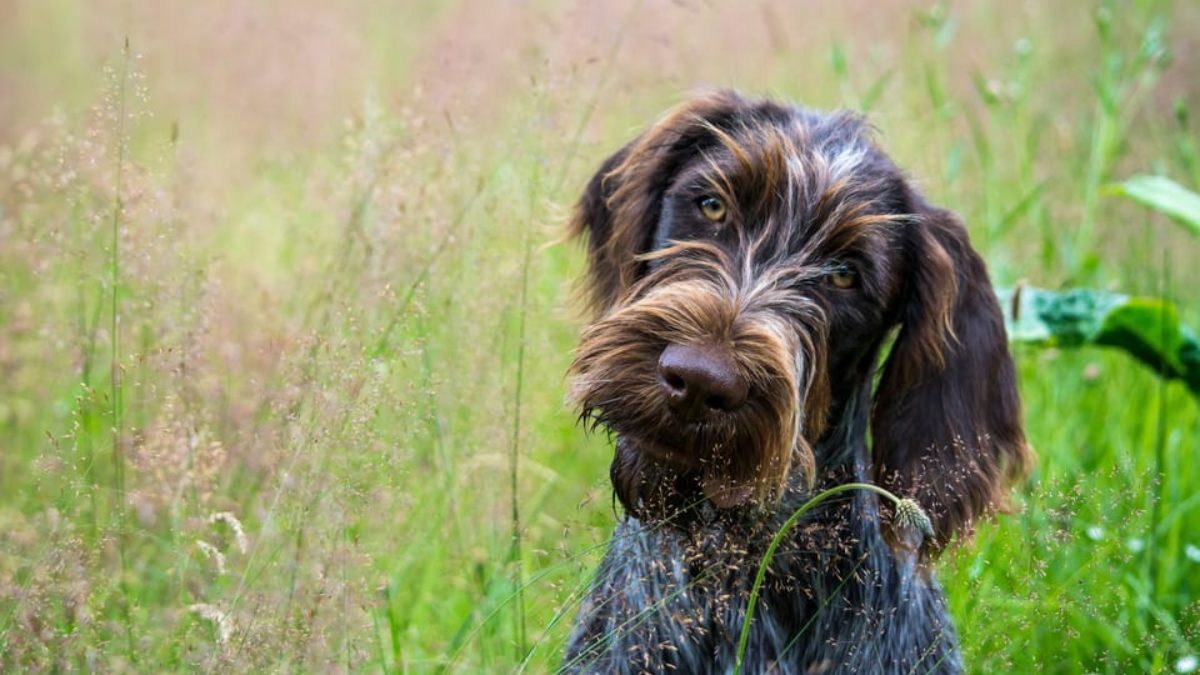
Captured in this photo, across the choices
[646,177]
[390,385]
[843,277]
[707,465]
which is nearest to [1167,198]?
[843,277]

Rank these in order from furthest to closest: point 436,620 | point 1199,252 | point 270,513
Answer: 1. point 1199,252
2. point 436,620
3. point 270,513

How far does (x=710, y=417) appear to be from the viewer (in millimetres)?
2422

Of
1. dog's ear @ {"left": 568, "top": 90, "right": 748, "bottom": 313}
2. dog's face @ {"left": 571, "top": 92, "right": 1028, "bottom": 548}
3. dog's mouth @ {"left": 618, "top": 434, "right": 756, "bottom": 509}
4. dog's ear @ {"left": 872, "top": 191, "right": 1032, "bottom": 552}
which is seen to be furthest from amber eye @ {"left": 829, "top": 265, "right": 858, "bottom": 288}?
dog's mouth @ {"left": 618, "top": 434, "right": 756, "bottom": 509}

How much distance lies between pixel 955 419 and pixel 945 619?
18.1 inches

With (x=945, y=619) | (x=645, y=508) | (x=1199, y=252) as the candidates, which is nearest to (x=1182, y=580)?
(x=945, y=619)

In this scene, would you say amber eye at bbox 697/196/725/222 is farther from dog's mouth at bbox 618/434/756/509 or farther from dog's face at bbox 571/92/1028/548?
dog's mouth at bbox 618/434/756/509

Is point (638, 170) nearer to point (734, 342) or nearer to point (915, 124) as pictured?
point (734, 342)

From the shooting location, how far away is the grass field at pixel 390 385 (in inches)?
106

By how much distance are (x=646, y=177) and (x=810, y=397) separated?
66 centimetres

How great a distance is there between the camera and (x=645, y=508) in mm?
2736

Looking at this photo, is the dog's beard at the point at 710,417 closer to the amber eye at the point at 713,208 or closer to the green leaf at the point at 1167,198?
the amber eye at the point at 713,208

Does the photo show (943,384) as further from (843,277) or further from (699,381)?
(699,381)

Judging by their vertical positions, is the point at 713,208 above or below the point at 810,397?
above

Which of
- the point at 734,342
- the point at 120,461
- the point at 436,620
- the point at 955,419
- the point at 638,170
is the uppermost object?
the point at 638,170
